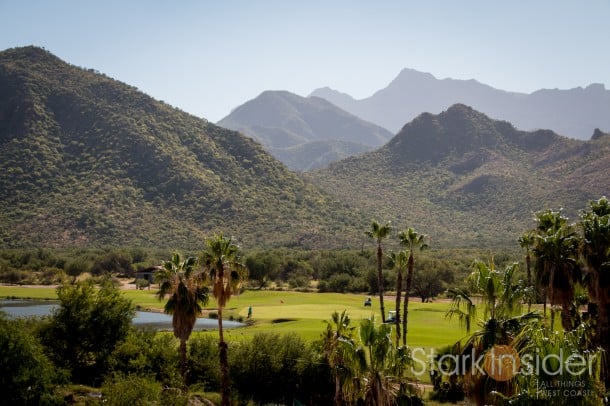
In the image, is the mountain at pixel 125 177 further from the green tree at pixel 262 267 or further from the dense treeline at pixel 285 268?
the green tree at pixel 262 267

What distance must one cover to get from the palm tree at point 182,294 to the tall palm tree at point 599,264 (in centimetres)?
1854

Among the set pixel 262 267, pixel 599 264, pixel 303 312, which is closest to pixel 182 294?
pixel 599 264

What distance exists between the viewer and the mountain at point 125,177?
468 feet

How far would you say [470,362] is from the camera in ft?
63.7

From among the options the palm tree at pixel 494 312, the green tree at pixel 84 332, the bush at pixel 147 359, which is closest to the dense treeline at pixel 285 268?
the bush at pixel 147 359

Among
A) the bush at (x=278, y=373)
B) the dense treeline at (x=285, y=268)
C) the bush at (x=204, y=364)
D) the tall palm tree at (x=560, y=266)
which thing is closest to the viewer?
the tall palm tree at (x=560, y=266)

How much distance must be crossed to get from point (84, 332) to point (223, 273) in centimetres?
1215

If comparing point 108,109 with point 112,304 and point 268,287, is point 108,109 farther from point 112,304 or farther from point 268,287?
point 112,304

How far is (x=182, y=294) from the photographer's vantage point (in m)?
30.5

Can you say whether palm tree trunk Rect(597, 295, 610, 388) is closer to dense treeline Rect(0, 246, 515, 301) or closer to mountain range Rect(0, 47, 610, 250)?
dense treeline Rect(0, 246, 515, 301)

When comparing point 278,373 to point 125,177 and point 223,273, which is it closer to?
point 223,273

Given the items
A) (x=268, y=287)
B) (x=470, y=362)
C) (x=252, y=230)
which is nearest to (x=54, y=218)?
(x=252, y=230)

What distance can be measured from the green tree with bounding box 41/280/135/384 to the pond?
1942 centimetres

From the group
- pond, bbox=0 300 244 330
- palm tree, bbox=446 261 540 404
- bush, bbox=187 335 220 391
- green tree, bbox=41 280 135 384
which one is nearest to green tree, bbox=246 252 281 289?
pond, bbox=0 300 244 330
